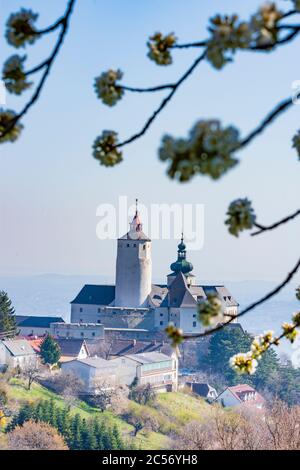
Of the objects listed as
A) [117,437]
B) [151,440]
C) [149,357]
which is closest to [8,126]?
[117,437]

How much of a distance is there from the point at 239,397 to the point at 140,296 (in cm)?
828

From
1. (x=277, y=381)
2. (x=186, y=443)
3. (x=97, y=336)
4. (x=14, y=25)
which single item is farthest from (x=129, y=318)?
(x=14, y=25)

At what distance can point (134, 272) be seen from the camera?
52.0 metres

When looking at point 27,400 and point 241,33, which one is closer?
point 241,33

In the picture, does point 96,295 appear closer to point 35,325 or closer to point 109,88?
point 35,325

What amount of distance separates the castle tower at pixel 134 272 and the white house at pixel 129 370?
4316 millimetres

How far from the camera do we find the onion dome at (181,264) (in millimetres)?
52031

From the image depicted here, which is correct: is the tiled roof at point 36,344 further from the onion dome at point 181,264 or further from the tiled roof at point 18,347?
the onion dome at point 181,264

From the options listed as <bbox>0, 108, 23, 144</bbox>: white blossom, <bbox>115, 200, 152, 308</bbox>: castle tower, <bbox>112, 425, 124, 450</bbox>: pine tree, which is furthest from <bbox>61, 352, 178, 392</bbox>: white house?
<bbox>0, 108, 23, 144</bbox>: white blossom

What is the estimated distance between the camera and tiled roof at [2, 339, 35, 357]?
145 ft

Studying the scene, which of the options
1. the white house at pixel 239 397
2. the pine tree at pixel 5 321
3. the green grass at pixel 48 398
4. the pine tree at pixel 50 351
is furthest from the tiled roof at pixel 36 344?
the white house at pixel 239 397
